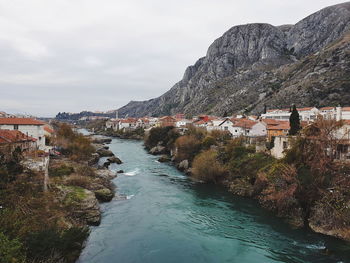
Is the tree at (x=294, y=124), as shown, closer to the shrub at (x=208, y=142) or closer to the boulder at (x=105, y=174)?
the shrub at (x=208, y=142)

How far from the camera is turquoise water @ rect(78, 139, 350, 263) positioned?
57.4 feet

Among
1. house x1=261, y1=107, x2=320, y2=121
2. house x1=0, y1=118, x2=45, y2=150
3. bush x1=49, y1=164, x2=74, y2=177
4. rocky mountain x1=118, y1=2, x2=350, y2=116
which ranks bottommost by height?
bush x1=49, y1=164, x2=74, y2=177

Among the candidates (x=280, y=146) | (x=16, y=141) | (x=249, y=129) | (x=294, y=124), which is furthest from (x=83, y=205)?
(x=249, y=129)

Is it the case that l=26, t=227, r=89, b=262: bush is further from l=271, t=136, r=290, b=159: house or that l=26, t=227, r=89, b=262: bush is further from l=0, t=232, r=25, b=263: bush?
l=271, t=136, r=290, b=159: house

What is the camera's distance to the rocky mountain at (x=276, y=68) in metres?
91.4

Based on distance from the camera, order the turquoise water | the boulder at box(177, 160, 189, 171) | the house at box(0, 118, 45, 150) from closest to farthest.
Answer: the turquoise water, the house at box(0, 118, 45, 150), the boulder at box(177, 160, 189, 171)

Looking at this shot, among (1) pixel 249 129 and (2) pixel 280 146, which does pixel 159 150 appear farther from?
(2) pixel 280 146

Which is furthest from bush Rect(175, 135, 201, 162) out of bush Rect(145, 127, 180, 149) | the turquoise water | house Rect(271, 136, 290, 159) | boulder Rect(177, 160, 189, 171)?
the turquoise water

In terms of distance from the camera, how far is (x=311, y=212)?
76.9 feet

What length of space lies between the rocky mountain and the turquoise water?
7248 centimetres

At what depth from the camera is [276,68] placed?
14150 centimetres

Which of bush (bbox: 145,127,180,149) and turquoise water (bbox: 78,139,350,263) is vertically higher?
bush (bbox: 145,127,180,149)

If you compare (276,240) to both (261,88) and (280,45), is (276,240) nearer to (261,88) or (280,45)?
(261,88)

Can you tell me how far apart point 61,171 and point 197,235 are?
20258mm
